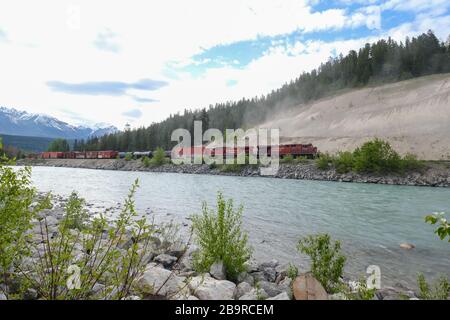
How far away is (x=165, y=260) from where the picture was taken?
9125mm

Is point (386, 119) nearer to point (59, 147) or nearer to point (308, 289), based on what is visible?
point (308, 289)

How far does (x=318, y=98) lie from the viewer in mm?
128500

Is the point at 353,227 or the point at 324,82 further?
Result: the point at 324,82

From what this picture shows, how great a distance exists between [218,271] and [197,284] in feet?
4.33

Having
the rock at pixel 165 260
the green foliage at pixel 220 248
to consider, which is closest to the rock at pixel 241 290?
the green foliage at pixel 220 248

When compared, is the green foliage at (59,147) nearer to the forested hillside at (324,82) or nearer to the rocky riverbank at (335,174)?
the forested hillside at (324,82)

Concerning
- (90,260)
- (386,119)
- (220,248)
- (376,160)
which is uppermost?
(386,119)

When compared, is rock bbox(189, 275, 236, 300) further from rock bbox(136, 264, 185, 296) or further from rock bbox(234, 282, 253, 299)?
rock bbox(136, 264, 185, 296)

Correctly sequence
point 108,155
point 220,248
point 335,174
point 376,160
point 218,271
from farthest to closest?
point 108,155
point 335,174
point 376,160
point 220,248
point 218,271

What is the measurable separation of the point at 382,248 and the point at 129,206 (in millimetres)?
12757

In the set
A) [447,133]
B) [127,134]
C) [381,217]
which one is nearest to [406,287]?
[381,217]

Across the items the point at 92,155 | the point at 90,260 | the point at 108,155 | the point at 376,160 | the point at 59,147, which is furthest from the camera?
the point at 59,147

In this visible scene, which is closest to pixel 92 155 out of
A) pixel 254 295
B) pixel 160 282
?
pixel 160 282
